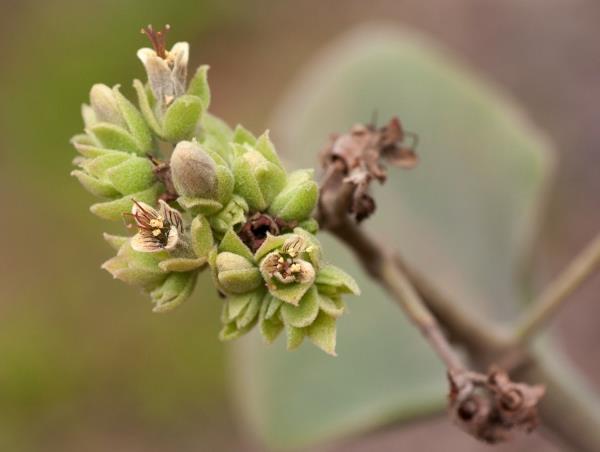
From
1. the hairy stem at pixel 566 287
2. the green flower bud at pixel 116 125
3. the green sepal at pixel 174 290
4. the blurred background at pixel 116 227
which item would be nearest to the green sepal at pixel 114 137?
the green flower bud at pixel 116 125

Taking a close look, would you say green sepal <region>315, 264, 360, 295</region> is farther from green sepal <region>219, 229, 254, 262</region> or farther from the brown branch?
the brown branch

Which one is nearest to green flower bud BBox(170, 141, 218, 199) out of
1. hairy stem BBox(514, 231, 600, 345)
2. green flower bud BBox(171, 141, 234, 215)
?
green flower bud BBox(171, 141, 234, 215)

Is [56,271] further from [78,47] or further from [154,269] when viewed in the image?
[154,269]

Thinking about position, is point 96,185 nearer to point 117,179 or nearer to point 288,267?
point 117,179

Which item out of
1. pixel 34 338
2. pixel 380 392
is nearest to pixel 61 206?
pixel 34 338

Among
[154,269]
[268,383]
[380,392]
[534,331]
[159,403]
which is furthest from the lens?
[159,403]

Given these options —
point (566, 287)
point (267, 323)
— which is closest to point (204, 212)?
point (267, 323)

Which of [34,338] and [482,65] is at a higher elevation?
[482,65]
